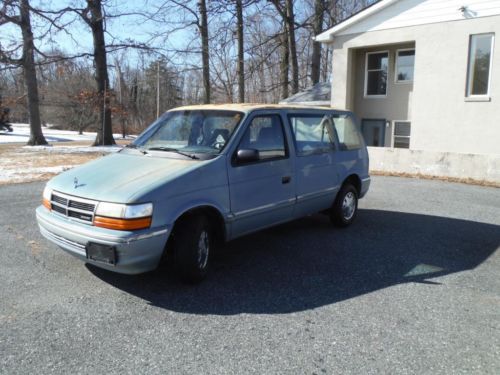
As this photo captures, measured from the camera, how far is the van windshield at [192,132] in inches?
192

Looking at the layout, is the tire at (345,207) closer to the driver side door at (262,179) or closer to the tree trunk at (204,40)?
the driver side door at (262,179)

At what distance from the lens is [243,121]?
5012mm

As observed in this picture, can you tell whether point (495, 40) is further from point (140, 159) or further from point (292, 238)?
point (140, 159)

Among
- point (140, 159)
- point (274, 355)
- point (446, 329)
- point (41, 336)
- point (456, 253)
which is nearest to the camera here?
point (274, 355)

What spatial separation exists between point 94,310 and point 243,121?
2551 millimetres

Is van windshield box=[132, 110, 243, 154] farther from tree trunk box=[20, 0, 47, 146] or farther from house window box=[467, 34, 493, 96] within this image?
tree trunk box=[20, 0, 47, 146]

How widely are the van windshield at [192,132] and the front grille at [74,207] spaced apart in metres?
1.23

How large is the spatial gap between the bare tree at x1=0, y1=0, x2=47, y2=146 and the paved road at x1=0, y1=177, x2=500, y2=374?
19994 millimetres

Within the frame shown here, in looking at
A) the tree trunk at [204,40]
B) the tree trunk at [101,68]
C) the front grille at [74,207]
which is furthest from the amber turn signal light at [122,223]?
the tree trunk at [204,40]

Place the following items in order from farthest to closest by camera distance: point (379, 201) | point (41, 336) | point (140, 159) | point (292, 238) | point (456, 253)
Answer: point (379, 201) → point (292, 238) → point (456, 253) → point (140, 159) → point (41, 336)

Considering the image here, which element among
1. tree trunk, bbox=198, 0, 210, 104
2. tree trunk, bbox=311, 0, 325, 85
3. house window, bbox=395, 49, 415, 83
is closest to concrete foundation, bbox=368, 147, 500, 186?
house window, bbox=395, 49, 415, 83

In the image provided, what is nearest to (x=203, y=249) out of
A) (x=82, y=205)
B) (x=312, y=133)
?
(x=82, y=205)

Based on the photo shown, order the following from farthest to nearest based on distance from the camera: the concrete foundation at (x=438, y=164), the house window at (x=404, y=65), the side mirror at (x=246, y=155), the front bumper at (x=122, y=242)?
the house window at (x=404, y=65), the concrete foundation at (x=438, y=164), the side mirror at (x=246, y=155), the front bumper at (x=122, y=242)

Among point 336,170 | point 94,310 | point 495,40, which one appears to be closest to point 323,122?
point 336,170
